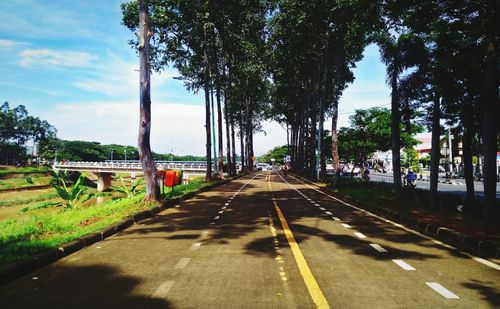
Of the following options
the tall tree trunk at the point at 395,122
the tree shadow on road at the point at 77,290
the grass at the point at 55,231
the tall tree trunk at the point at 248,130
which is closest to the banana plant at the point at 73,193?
the grass at the point at 55,231

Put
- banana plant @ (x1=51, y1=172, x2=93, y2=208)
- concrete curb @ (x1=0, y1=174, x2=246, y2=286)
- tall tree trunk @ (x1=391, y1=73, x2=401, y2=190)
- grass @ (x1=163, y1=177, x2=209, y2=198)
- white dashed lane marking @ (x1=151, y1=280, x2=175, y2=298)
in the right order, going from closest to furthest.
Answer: white dashed lane marking @ (x1=151, y1=280, x2=175, y2=298)
concrete curb @ (x1=0, y1=174, x2=246, y2=286)
banana plant @ (x1=51, y1=172, x2=93, y2=208)
grass @ (x1=163, y1=177, x2=209, y2=198)
tall tree trunk @ (x1=391, y1=73, x2=401, y2=190)

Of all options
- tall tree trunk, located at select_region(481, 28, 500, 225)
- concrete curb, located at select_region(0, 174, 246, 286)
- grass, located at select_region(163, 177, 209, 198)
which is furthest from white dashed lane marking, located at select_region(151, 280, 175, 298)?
grass, located at select_region(163, 177, 209, 198)

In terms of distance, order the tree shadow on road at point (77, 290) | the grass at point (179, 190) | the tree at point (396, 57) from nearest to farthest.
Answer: the tree shadow on road at point (77, 290) → the tree at point (396, 57) → the grass at point (179, 190)

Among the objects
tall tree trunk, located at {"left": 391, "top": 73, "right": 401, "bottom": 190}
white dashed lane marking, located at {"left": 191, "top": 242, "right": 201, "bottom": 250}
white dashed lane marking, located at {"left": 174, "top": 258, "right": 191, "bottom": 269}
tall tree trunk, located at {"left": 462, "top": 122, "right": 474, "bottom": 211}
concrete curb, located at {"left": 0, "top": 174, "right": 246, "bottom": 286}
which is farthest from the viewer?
tall tree trunk, located at {"left": 391, "top": 73, "right": 401, "bottom": 190}

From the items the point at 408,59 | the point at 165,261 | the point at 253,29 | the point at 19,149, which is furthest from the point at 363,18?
the point at 19,149

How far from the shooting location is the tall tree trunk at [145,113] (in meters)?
15.5

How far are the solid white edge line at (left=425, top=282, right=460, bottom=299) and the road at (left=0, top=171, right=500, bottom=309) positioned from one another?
0.04m

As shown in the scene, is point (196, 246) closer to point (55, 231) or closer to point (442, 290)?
point (55, 231)

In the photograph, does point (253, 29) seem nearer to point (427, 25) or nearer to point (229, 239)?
point (427, 25)

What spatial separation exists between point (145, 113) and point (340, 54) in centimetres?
1807

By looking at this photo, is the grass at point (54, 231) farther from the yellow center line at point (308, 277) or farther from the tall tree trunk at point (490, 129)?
the tall tree trunk at point (490, 129)

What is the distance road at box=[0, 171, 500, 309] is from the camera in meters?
4.70

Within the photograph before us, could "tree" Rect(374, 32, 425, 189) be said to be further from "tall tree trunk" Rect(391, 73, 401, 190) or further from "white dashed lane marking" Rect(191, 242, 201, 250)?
"white dashed lane marking" Rect(191, 242, 201, 250)

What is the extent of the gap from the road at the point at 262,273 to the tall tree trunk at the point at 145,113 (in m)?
5.61
